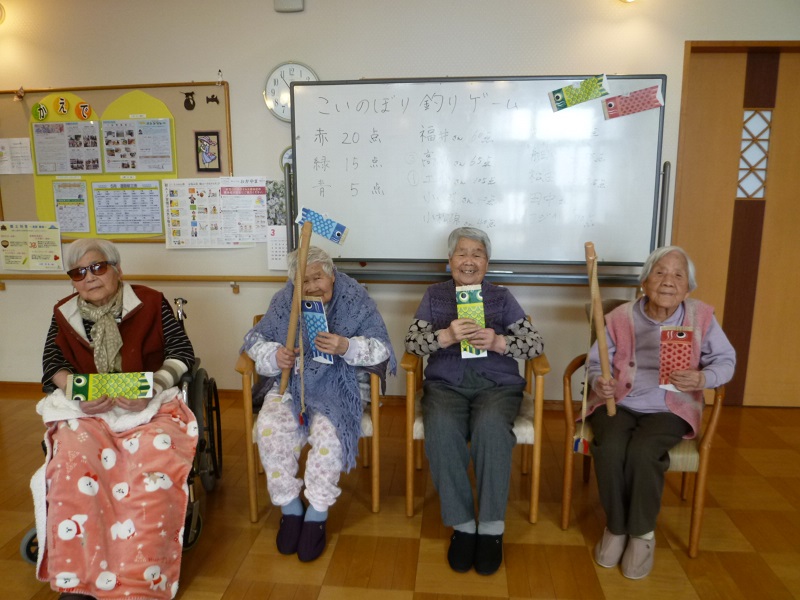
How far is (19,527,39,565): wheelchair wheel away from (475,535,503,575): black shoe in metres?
1.45

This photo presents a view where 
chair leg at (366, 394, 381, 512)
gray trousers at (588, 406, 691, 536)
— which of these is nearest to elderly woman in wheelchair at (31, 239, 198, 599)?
chair leg at (366, 394, 381, 512)

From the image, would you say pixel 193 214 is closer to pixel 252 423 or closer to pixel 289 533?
pixel 252 423

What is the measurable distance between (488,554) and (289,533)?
27.1 inches

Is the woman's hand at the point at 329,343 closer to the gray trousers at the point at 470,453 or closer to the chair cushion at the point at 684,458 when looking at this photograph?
the gray trousers at the point at 470,453

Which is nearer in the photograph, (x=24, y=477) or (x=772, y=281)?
(x=24, y=477)

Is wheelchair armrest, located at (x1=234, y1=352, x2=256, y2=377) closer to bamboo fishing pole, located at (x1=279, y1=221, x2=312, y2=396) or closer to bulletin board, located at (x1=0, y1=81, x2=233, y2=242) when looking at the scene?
bamboo fishing pole, located at (x1=279, y1=221, x2=312, y2=396)

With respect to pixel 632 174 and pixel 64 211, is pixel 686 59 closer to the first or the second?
pixel 632 174

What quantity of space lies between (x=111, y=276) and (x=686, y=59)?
283 cm

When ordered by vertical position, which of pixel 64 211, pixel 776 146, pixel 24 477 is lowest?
pixel 24 477

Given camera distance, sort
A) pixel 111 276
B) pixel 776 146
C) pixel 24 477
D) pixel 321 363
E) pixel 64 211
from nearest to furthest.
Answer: pixel 111 276 < pixel 321 363 < pixel 24 477 < pixel 776 146 < pixel 64 211

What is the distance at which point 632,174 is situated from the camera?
2656 mm

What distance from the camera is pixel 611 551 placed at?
1.79 meters

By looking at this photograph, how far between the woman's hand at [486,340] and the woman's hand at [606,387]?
0.35 metres

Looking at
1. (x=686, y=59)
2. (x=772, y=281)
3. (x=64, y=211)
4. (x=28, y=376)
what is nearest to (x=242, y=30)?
(x=64, y=211)
